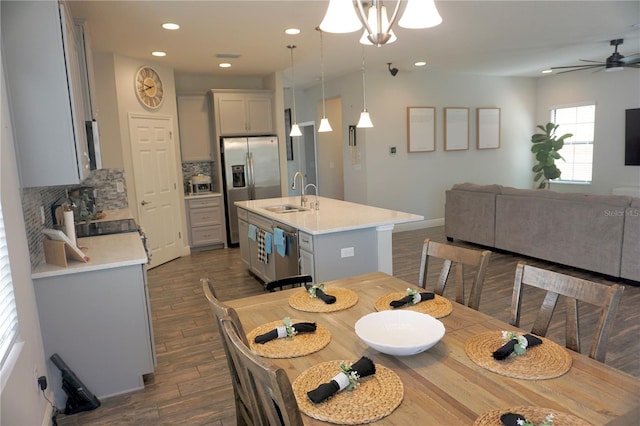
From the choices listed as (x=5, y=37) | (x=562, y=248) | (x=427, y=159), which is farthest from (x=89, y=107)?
(x=427, y=159)

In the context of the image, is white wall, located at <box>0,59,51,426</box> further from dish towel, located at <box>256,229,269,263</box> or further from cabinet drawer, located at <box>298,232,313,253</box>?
dish towel, located at <box>256,229,269,263</box>

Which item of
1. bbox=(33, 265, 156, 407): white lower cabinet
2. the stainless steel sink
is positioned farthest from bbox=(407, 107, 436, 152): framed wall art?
bbox=(33, 265, 156, 407): white lower cabinet

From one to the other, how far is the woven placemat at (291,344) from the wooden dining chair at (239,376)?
92mm

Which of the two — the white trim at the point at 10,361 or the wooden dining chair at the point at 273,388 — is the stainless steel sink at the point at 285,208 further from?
the wooden dining chair at the point at 273,388

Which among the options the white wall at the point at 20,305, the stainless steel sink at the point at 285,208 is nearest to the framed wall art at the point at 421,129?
the stainless steel sink at the point at 285,208

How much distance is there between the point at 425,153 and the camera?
24.5 feet

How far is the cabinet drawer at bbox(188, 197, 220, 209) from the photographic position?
21.1 feet

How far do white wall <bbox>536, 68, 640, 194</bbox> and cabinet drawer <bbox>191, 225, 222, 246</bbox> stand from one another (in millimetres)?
6673

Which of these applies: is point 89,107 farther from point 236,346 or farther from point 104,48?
point 236,346

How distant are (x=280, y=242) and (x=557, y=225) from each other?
3.16 metres

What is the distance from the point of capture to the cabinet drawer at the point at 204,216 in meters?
6.44

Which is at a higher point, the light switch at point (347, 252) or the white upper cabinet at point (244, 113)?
the white upper cabinet at point (244, 113)

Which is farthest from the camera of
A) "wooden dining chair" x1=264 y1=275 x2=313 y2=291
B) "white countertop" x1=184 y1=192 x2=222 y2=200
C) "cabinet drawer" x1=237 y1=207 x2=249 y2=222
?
"white countertop" x1=184 y1=192 x2=222 y2=200

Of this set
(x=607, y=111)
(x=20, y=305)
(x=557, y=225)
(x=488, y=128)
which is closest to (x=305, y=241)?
(x=20, y=305)
